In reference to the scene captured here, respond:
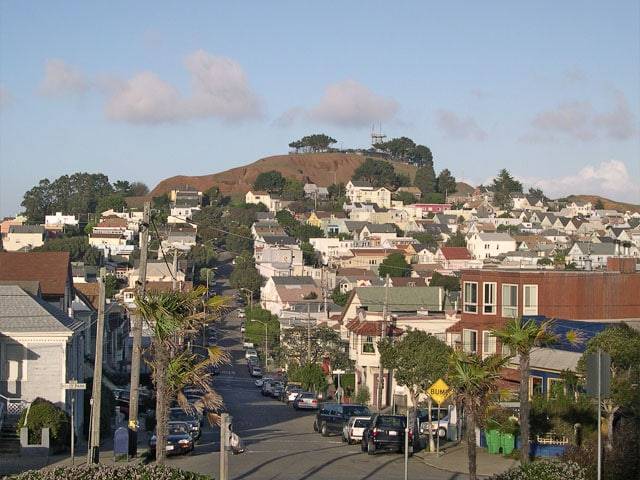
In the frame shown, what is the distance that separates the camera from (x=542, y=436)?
108 ft

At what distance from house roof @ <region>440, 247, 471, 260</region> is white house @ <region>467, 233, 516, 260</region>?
317 inches

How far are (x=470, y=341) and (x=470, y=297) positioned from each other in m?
1.94

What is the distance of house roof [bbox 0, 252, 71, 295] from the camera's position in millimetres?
46219

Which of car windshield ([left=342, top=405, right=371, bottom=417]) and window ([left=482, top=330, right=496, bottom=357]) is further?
window ([left=482, top=330, right=496, bottom=357])

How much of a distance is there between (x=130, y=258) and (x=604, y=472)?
151m

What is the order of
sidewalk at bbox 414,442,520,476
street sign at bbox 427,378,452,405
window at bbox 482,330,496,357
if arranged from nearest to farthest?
1. sidewalk at bbox 414,442,520,476
2. street sign at bbox 427,378,452,405
3. window at bbox 482,330,496,357

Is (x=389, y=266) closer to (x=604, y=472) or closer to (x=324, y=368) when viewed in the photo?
(x=324, y=368)

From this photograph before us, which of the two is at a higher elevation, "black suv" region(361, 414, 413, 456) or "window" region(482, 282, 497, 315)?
"window" region(482, 282, 497, 315)

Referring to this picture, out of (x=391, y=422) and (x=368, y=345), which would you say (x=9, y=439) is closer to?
(x=391, y=422)

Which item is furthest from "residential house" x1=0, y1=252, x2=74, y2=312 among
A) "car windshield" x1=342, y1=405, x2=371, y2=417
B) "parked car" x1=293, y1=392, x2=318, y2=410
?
"parked car" x1=293, y1=392, x2=318, y2=410

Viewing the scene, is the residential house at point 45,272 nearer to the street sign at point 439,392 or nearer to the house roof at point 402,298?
the street sign at point 439,392

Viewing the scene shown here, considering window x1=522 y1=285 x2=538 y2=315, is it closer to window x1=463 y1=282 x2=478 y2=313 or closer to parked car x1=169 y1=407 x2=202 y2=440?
window x1=463 y1=282 x2=478 y2=313

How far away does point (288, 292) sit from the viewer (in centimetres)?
12606

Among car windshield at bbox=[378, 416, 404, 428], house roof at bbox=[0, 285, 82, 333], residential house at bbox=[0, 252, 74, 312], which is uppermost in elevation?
residential house at bbox=[0, 252, 74, 312]
